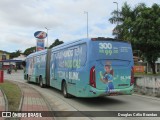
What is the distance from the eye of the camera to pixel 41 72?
23.2 metres

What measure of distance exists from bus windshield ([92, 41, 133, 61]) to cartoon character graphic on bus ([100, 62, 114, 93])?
0.40 metres

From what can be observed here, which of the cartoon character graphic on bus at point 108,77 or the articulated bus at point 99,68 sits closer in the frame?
the articulated bus at point 99,68

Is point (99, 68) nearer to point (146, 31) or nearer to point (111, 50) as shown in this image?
point (111, 50)

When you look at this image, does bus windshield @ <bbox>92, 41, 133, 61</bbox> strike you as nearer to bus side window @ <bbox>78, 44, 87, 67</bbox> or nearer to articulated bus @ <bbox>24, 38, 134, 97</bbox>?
articulated bus @ <bbox>24, 38, 134, 97</bbox>

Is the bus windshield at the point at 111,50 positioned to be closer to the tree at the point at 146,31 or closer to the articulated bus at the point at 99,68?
the articulated bus at the point at 99,68

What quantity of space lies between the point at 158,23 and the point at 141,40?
2.82 m

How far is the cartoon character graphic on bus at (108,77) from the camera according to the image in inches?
523

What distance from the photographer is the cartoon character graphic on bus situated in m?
13.3

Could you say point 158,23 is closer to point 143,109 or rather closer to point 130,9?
point 130,9

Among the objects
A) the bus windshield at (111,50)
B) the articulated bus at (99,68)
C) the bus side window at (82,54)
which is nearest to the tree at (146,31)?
the articulated bus at (99,68)

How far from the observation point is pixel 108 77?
44.0ft

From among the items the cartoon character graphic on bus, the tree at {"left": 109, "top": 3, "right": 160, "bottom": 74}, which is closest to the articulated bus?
the cartoon character graphic on bus

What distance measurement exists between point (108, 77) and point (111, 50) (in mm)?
1214

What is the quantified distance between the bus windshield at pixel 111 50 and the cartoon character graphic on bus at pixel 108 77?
404 millimetres
